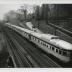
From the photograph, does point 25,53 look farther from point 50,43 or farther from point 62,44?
point 62,44

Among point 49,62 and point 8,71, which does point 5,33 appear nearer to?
point 8,71

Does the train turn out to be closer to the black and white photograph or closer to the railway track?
the black and white photograph

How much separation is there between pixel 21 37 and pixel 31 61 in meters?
0.63

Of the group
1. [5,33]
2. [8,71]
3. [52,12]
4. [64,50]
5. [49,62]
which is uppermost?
[52,12]

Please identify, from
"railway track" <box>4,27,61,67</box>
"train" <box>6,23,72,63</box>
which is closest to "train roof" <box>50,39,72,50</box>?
"train" <box>6,23,72,63</box>

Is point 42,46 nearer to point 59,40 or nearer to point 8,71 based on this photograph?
point 59,40

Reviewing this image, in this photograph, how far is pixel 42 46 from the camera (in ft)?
12.5

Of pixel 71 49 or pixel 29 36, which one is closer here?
pixel 71 49

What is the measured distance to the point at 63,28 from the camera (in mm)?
3789

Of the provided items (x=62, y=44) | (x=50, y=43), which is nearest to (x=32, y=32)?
(x=50, y=43)

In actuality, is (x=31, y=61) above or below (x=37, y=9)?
below

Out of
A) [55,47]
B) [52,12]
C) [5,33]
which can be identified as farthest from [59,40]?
[5,33]

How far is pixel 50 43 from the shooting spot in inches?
147

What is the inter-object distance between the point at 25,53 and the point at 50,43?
630mm
